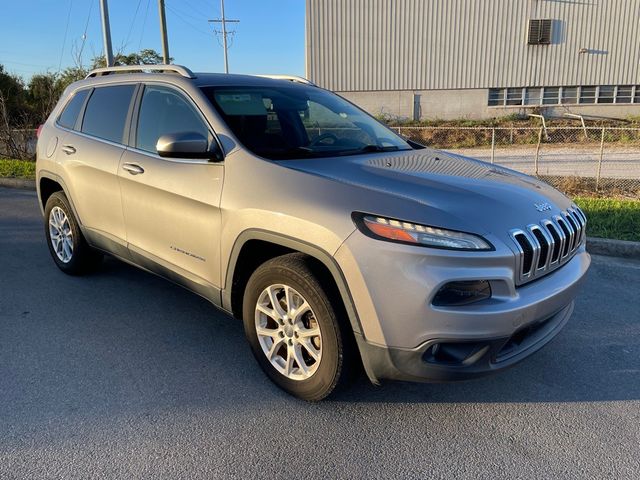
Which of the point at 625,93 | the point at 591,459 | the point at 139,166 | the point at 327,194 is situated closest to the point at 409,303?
the point at 327,194

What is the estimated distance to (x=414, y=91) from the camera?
32.1 meters

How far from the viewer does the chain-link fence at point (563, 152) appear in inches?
411

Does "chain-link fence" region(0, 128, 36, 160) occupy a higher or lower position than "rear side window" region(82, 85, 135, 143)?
lower

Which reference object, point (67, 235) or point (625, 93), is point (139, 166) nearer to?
point (67, 235)

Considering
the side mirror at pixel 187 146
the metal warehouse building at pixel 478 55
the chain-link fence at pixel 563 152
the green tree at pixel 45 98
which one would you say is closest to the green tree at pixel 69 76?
the green tree at pixel 45 98

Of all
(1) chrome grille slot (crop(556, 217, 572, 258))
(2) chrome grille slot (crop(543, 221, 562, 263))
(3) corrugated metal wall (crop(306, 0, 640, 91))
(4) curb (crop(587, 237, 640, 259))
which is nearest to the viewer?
(2) chrome grille slot (crop(543, 221, 562, 263))

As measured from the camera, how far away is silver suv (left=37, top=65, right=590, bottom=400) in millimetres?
2453

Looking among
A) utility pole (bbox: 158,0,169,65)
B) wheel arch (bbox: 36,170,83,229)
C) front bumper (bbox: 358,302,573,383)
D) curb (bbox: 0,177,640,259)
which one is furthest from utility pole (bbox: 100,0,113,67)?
front bumper (bbox: 358,302,573,383)

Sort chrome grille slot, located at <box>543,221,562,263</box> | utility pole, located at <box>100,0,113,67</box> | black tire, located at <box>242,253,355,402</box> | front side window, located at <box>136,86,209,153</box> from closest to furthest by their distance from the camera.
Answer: black tire, located at <box>242,253,355,402</box> < chrome grille slot, located at <box>543,221,562,263</box> < front side window, located at <box>136,86,209,153</box> < utility pole, located at <box>100,0,113,67</box>

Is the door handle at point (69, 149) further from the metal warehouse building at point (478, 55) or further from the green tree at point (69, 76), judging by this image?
the metal warehouse building at point (478, 55)

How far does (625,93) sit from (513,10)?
852 centimetres

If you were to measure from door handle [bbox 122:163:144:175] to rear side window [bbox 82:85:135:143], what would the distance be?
1.00 feet

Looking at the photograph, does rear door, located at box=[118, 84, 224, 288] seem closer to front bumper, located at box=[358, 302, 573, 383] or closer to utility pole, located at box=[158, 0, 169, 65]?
front bumper, located at box=[358, 302, 573, 383]

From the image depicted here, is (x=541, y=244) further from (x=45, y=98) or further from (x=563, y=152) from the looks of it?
(x=563, y=152)
